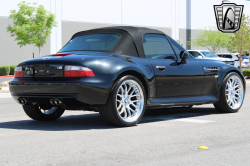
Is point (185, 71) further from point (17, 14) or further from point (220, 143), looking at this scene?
point (17, 14)

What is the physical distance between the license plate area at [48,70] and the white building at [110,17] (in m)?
33.1

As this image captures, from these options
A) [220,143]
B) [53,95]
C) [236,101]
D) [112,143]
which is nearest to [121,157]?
[112,143]

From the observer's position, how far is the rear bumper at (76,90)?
630cm

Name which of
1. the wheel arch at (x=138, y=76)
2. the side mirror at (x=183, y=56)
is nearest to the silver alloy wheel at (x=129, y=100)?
the wheel arch at (x=138, y=76)

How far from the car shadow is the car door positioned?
0.60 meters

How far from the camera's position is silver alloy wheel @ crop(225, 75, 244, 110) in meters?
8.60

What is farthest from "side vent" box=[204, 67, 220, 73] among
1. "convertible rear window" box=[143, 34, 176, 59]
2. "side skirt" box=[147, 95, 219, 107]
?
"convertible rear window" box=[143, 34, 176, 59]

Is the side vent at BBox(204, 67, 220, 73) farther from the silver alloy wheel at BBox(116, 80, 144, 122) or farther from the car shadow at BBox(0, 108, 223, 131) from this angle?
the silver alloy wheel at BBox(116, 80, 144, 122)

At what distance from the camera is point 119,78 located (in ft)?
21.8

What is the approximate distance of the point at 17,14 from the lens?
35.2 metres

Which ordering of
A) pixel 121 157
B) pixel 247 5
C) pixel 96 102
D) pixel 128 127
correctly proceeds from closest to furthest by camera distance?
pixel 121 157 → pixel 96 102 → pixel 128 127 → pixel 247 5

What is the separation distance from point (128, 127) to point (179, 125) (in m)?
0.85

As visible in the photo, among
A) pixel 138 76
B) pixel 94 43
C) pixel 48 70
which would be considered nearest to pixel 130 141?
pixel 138 76

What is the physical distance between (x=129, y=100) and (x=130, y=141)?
1.28 metres
